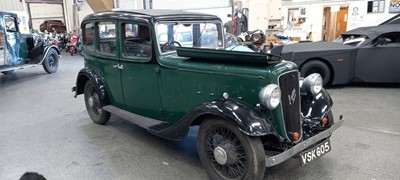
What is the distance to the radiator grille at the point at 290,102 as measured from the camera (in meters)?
2.44

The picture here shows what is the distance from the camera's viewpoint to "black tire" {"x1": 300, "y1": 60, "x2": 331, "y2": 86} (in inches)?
221

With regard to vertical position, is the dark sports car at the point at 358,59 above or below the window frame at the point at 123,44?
below

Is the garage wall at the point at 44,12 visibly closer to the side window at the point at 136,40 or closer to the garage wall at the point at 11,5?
the garage wall at the point at 11,5

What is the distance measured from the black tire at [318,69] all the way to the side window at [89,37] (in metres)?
3.76

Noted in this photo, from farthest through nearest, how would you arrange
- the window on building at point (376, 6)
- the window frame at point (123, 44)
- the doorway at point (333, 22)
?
the doorway at point (333, 22) → the window on building at point (376, 6) → the window frame at point (123, 44)

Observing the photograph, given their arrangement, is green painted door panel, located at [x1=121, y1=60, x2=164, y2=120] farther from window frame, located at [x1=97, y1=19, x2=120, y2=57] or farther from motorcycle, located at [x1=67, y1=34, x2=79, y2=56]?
motorcycle, located at [x1=67, y1=34, x2=79, y2=56]

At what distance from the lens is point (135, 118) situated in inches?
132

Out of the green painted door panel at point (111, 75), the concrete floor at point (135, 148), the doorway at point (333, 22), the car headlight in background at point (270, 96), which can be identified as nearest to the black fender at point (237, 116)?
the car headlight in background at point (270, 96)

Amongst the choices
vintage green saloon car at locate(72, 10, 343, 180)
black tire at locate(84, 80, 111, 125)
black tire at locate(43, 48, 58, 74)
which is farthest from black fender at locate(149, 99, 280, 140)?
black tire at locate(43, 48, 58, 74)

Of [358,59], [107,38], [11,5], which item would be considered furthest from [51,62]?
[358,59]

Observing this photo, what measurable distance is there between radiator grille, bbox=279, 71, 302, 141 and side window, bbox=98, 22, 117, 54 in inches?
78.8

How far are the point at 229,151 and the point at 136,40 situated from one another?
163 cm

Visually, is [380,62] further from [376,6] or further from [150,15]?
[376,6]

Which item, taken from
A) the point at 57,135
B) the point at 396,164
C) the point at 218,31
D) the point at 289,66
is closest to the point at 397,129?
the point at 396,164
